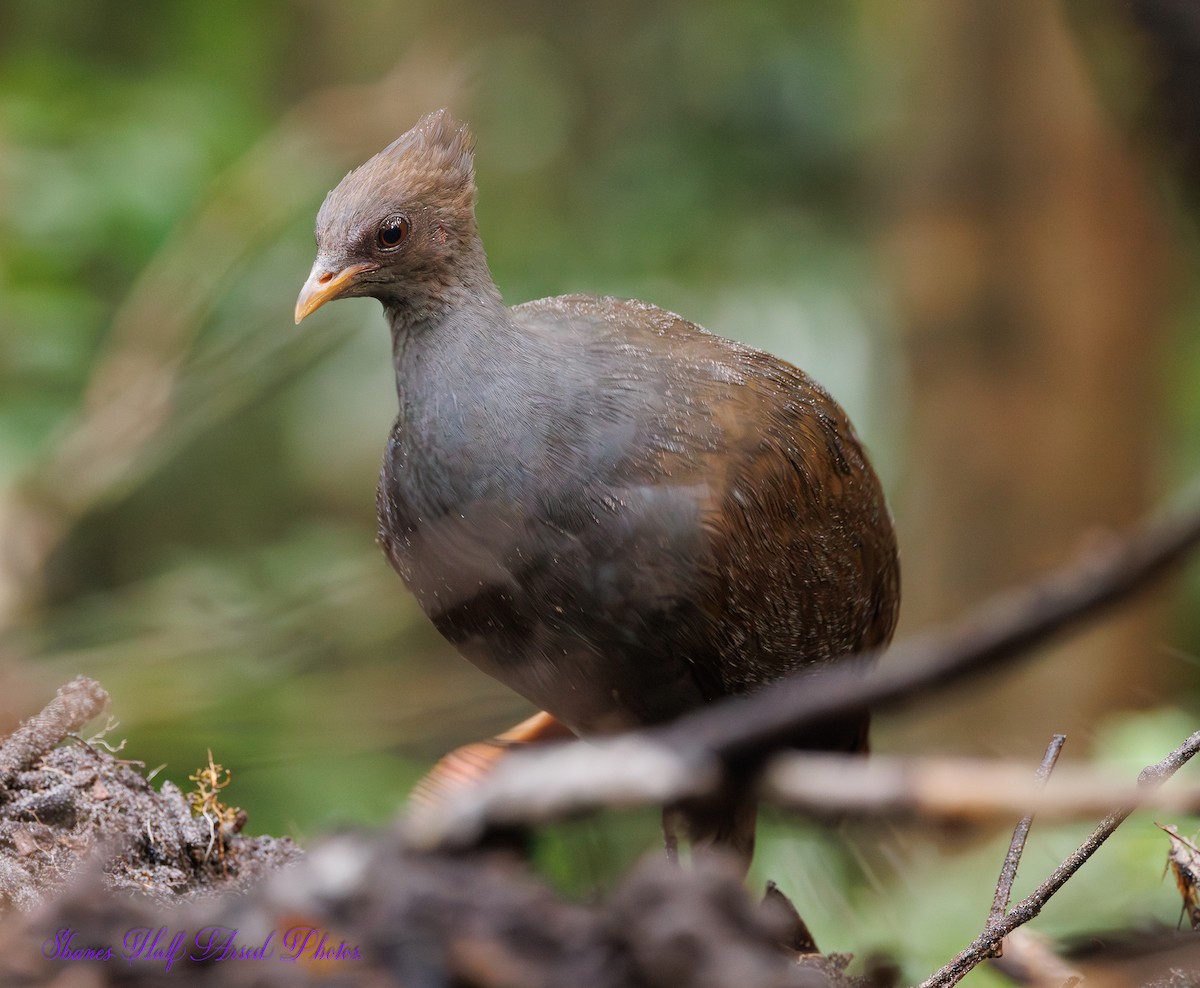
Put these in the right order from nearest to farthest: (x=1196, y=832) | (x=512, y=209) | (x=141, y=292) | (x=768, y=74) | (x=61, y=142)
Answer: (x=1196, y=832)
(x=141, y=292)
(x=61, y=142)
(x=768, y=74)
(x=512, y=209)

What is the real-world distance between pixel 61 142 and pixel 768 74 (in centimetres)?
371

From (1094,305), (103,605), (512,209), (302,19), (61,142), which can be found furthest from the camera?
(302,19)

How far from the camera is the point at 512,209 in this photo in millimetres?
7980

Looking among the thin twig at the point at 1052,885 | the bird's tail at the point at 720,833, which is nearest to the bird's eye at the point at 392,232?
the bird's tail at the point at 720,833

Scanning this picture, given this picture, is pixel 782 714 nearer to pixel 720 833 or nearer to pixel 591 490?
pixel 591 490

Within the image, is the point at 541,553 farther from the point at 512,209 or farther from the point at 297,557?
the point at 512,209

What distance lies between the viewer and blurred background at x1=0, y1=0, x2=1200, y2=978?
146 inches

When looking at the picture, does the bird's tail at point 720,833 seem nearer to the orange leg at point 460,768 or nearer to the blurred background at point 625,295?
the blurred background at point 625,295

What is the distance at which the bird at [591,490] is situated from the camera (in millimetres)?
2422

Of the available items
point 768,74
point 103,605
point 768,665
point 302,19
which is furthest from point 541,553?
point 302,19

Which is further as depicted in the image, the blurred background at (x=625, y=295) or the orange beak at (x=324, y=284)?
the blurred background at (x=625, y=295)

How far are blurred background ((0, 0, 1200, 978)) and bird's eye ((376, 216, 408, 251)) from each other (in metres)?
0.81

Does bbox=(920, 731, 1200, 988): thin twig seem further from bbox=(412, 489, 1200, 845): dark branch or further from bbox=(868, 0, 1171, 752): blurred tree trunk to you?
bbox=(868, 0, 1171, 752): blurred tree trunk

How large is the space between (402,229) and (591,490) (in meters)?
0.79
